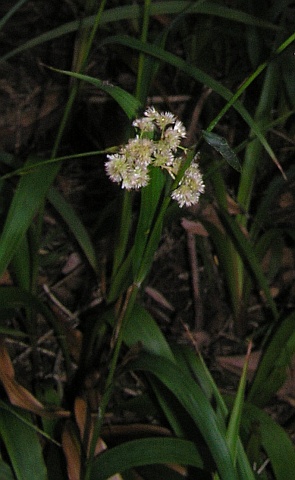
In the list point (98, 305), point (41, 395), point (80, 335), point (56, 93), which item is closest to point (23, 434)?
point (41, 395)

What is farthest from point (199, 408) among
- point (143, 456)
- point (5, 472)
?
point (5, 472)

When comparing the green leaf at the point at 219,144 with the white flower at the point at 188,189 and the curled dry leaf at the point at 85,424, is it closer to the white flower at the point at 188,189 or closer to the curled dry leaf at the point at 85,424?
the white flower at the point at 188,189

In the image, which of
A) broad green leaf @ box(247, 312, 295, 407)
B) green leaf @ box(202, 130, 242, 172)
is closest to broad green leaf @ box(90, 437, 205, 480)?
broad green leaf @ box(247, 312, 295, 407)

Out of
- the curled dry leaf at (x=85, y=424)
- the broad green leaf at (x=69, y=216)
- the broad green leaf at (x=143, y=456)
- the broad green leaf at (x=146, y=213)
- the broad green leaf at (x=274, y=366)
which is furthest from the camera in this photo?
the broad green leaf at (x=69, y=216)

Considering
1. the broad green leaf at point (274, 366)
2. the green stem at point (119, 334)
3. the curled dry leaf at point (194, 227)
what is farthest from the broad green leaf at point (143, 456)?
the curled dry leaf at point (194, 227)

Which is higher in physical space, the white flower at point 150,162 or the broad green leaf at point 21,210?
the broad green leaf at point 21,210

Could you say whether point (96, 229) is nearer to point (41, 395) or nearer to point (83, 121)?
point (41, 395)

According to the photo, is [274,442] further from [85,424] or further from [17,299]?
[17,299]

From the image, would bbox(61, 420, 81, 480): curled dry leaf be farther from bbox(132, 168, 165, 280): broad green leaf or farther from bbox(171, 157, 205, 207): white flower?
bbox(171, 157, 205, 207): white flower
